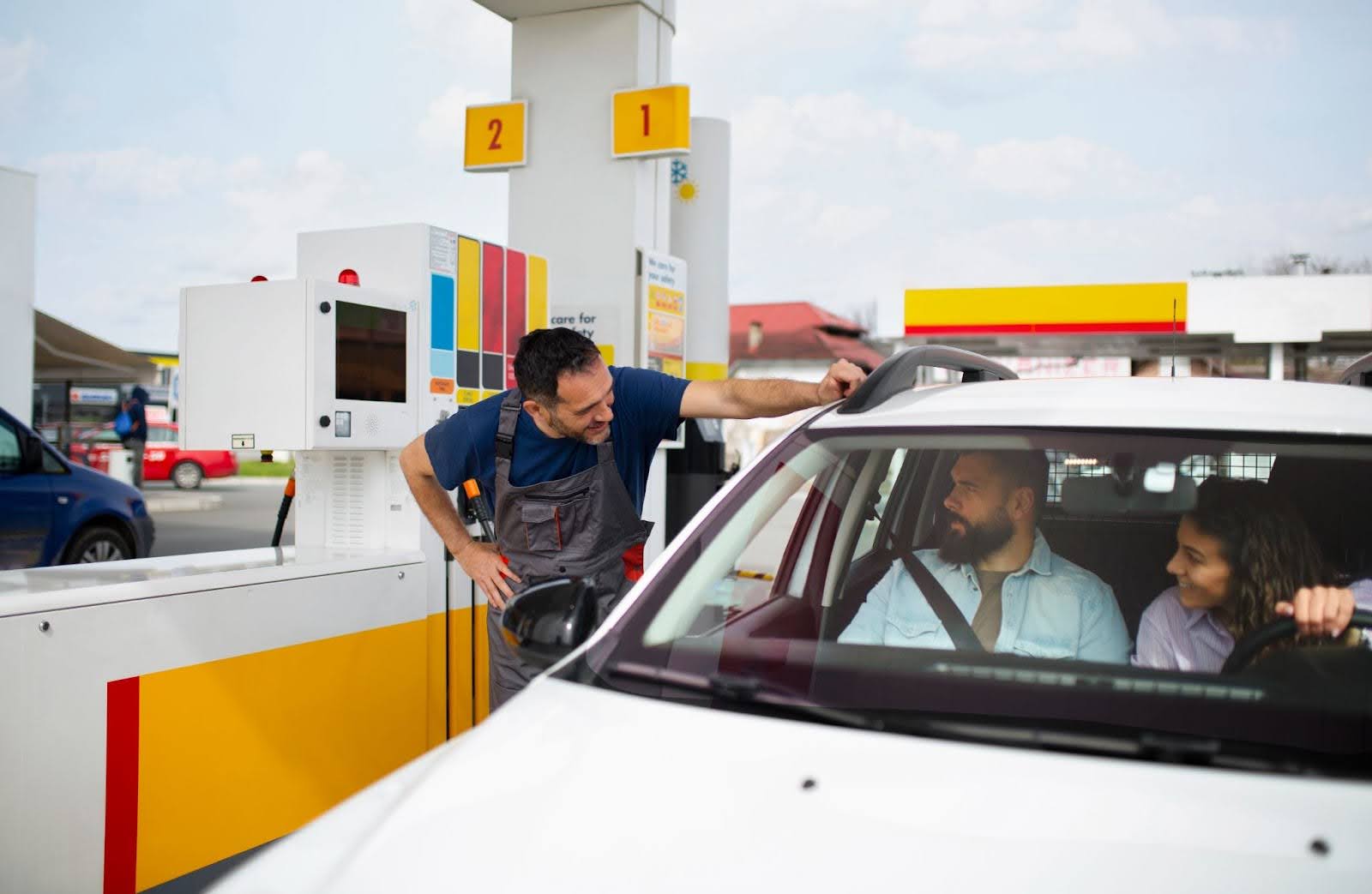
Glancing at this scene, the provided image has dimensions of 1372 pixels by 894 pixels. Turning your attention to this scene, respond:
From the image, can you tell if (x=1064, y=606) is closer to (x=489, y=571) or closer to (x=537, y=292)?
(x=489, y=571)

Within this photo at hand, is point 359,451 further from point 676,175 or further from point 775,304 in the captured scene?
point 775,304

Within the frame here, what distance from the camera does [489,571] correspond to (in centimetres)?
374

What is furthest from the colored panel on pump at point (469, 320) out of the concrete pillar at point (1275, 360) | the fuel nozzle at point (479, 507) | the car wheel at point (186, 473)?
the car wheel at point (186, 473)

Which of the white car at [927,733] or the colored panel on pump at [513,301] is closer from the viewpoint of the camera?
the white car at [927,733]

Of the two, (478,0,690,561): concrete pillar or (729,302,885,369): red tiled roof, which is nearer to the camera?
(478,0,690,561): concrete pillar

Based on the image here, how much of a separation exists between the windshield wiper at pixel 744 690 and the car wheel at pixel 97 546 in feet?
26.3

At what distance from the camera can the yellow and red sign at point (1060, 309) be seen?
25.6 m

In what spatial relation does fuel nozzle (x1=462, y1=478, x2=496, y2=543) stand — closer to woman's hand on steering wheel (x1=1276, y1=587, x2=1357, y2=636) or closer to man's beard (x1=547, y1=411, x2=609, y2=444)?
man's beard (x1=547, y1=411, x2=609, y2=444)

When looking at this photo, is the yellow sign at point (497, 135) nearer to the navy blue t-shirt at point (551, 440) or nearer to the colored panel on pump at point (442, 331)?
the colored panel on pump at point (442, 331)

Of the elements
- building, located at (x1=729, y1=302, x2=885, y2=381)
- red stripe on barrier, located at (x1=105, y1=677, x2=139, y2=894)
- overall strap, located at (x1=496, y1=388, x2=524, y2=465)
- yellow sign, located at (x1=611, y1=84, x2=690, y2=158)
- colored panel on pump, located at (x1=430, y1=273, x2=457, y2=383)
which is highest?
building, located at (x1=729, y1=302, x2=885, y2=381)

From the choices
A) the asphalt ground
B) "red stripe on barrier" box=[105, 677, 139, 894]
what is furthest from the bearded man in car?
the asphalt ground

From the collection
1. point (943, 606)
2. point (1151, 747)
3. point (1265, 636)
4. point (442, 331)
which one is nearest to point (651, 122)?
point (442, 331)

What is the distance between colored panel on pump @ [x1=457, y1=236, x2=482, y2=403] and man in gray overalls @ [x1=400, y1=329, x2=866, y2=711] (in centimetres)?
151

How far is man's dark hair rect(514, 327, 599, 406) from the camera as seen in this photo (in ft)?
11.1
